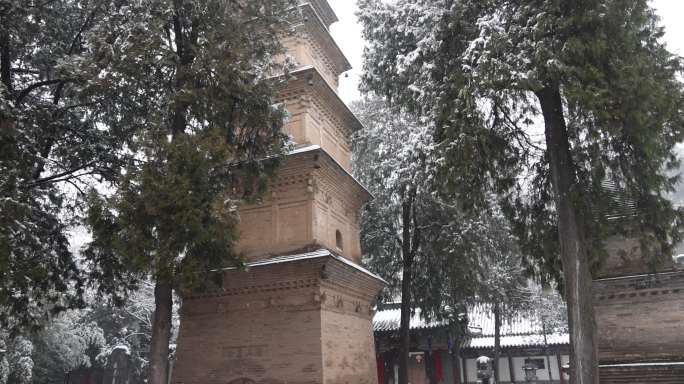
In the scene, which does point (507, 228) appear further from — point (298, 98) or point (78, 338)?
point (78, 338)

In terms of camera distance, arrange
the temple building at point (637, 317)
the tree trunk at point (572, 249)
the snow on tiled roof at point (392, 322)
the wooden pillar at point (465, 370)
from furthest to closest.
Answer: the wooden pillar at point (465, 370)
the snow on tiled roof at point (392, 322)
the temple building at point (637, 317)
the tree trunk at point (572, 249)

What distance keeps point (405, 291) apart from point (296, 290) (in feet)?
22.2

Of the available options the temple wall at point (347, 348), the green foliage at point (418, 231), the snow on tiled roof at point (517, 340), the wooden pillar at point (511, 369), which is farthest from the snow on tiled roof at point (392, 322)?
the temple wall at point (347, 348)

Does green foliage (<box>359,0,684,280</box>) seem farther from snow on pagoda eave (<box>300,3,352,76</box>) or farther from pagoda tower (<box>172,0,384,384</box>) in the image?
pagoda tower (<box>172,0,384,384</box>)

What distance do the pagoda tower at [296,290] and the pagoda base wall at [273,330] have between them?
0.02 meters

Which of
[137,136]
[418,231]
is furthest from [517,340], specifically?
[137,136]

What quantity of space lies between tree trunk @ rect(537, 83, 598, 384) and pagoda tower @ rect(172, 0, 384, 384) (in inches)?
163

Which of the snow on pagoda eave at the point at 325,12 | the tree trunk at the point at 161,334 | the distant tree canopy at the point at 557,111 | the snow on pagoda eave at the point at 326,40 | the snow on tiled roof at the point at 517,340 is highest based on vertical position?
the snow on pagoda eave at the point at 325,12

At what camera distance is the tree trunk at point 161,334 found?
312 inches

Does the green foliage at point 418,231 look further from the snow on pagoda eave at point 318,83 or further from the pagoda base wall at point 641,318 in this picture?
the pagoda base wall at point 641,318

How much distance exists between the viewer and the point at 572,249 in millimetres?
9148

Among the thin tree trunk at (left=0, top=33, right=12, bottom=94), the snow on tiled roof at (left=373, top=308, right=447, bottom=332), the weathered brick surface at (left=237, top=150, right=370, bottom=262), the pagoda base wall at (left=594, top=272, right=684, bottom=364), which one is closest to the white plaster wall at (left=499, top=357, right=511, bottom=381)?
the snow on tiled roof at (left=373, top=308, right=447, bottom=332)

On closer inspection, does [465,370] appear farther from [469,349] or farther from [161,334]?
[161,334]

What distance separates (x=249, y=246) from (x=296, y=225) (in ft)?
3.66
